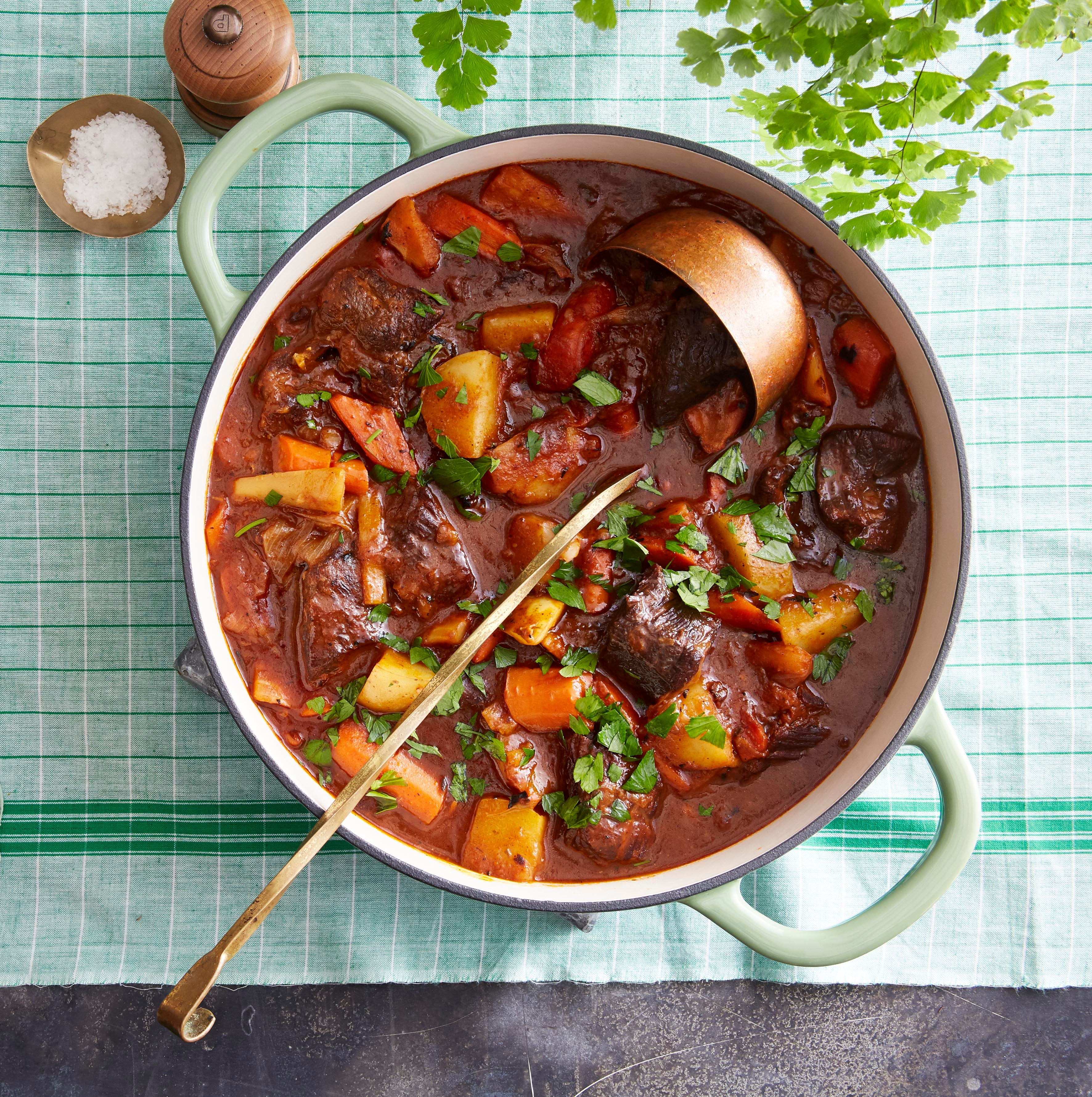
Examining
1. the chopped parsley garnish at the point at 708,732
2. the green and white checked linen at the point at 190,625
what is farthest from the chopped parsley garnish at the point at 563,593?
the green and white checked linen at the point at 190,625

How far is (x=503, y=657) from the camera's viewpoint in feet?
9.32

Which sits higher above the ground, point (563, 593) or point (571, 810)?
point (563, 593)

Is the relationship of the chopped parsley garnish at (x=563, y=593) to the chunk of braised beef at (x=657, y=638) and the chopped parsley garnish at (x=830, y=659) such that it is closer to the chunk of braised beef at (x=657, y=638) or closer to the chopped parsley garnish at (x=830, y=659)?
the chunk of braised beef at (x=657, y=638)

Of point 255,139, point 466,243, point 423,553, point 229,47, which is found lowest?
point 423,553

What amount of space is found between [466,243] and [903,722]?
190cm

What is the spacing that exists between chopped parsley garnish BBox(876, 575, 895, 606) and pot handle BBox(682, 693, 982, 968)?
14.6 inches

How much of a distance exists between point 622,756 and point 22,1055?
232cm

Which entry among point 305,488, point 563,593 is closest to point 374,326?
point 305,488

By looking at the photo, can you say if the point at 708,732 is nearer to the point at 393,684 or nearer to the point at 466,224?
the point at 393,684

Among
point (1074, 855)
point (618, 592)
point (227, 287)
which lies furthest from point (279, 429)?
point (1074, 855)

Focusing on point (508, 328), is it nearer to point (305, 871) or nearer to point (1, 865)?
point (305, 871)

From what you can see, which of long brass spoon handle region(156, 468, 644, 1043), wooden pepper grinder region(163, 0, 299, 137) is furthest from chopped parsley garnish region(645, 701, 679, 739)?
wooden pepper grinder region(163, 0, 299, 137)

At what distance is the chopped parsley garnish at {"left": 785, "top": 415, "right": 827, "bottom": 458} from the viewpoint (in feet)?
9.25

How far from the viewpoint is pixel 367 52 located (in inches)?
121
